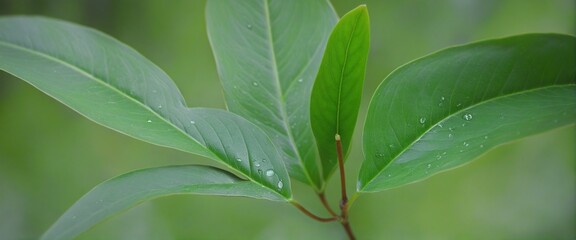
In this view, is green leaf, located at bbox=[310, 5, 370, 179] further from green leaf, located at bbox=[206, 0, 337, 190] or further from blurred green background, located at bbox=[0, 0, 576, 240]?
blurred green background, located at bbox=[0, 0, 576, 240]

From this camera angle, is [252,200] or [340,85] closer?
[340,85]

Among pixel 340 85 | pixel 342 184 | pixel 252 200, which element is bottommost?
pixel 252 200

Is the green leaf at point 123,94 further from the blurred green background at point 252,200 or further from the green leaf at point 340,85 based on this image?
the blurred green background at point 252,200

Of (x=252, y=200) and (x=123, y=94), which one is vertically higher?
(x=123, y=94)

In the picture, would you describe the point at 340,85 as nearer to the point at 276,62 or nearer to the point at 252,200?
the point at 276,62

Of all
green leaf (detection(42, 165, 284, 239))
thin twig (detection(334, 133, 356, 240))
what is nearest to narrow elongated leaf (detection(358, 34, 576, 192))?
thin twig (detection(334, 133, 356, 240))

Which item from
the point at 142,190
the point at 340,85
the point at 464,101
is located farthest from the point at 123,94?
the point at 464,101
